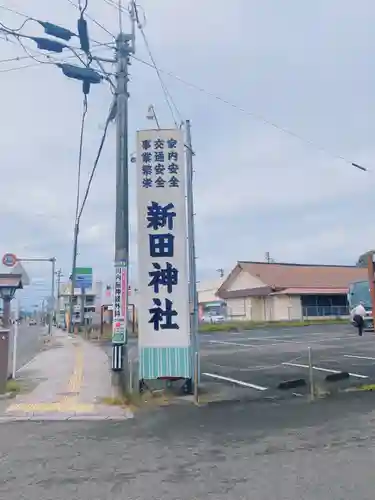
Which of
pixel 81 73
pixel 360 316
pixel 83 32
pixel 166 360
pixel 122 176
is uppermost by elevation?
pixel 83 32

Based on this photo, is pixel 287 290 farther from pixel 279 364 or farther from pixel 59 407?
pixel 59 407

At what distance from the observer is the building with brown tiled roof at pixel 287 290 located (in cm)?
4272

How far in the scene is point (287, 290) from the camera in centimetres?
4197

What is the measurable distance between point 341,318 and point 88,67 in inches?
1457

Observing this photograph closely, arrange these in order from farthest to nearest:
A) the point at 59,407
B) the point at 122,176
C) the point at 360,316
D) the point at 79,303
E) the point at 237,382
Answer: the point at 79,303, the point at 360,316, the point at 237,382, the point at 122,176, the point at 59,407

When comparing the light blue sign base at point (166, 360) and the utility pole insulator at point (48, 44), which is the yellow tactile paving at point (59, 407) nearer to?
the light blue sign base at point (166, 360)

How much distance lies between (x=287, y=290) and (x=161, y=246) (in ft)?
109

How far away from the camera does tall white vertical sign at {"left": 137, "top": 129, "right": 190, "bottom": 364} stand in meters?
9.99

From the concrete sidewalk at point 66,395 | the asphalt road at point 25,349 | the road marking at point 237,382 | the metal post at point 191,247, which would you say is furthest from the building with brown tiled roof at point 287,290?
the metal post at point 191,247

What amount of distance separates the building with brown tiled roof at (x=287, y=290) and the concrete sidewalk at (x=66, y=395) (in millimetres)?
28308

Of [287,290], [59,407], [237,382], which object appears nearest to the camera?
[59,407]

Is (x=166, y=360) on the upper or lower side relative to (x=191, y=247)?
lower

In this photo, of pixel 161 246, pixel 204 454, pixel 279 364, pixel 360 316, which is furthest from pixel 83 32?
pixel 360 316

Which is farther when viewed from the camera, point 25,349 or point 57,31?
point 25,349
